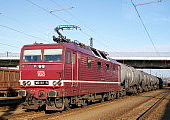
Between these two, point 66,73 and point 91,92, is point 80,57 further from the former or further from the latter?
point 91,92

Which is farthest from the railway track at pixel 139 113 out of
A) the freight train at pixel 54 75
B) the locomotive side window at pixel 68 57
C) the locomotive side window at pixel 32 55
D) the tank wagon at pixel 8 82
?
the tank wagon at pixel 8 82

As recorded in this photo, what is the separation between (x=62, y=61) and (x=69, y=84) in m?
1.36

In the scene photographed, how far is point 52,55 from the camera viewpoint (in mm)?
12844

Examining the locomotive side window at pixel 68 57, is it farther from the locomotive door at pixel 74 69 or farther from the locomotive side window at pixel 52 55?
the locomotive side window at pixel 52 55

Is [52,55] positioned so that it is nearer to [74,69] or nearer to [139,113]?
[74,69]

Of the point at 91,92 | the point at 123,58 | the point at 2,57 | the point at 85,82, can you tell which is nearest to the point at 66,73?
the point at 85,82

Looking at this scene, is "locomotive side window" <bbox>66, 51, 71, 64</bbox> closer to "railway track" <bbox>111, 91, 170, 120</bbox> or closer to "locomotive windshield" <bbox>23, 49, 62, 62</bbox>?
"locomotive windshield" <bbox>23, 49, 62, 62</bbox>

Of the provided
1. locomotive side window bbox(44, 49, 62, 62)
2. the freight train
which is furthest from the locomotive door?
locomotive side window bbox(44, 49, 62, 62)

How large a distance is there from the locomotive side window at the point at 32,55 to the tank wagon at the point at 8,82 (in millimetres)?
8882

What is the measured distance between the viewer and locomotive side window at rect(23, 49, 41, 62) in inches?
514

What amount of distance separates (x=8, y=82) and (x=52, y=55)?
11.5 m

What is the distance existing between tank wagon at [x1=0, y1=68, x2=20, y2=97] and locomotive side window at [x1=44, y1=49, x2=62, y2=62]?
32.3ft

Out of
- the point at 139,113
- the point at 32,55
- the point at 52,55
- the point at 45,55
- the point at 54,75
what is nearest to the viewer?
the point at 54,75

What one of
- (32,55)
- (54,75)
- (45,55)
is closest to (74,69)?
(54,75)
